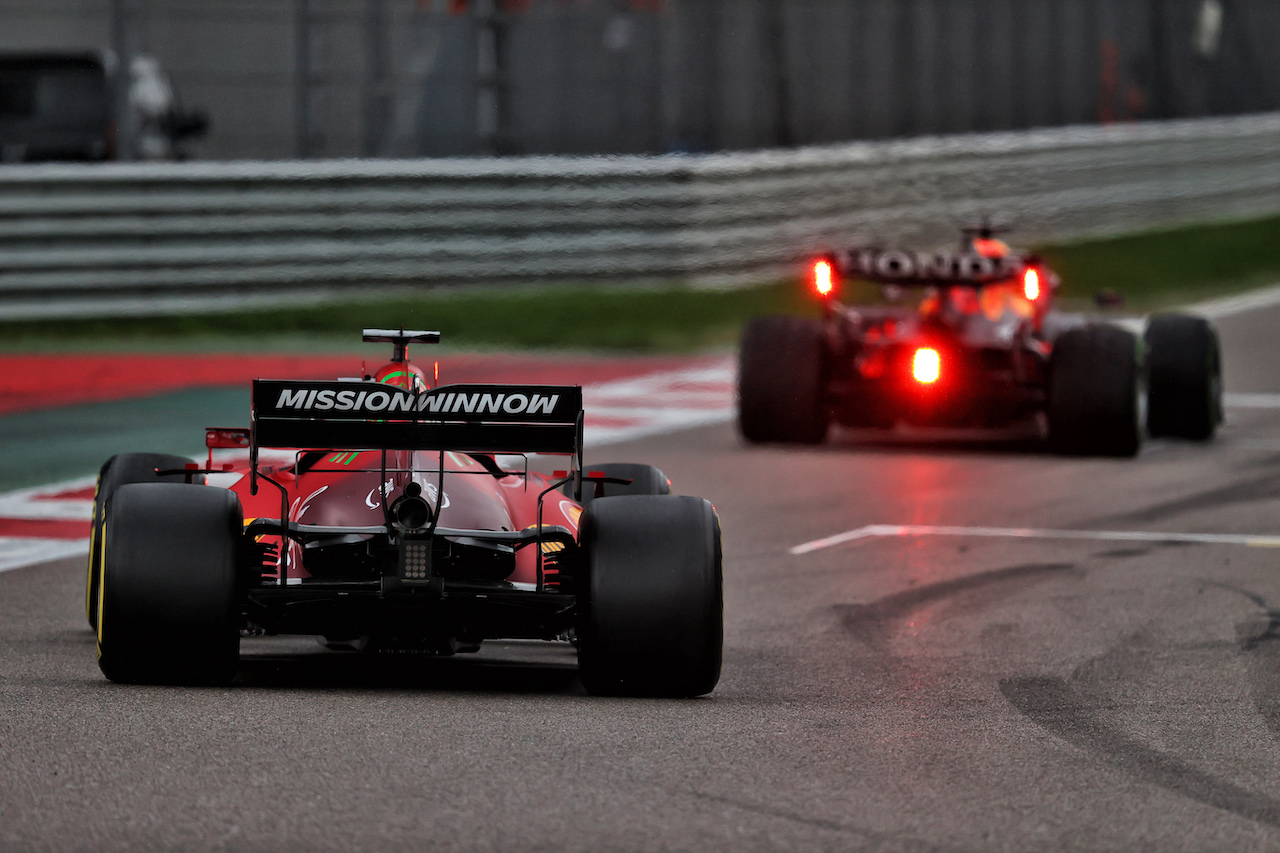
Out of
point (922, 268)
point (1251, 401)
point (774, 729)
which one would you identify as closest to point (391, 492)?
point (774, 729)

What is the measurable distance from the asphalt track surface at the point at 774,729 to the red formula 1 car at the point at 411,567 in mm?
169

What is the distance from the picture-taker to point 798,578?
1001 cm

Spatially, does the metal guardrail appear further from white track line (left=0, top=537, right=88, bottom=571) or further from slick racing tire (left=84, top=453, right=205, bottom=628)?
slick racing tire (left=84, top=453, right=205, bottom=628)

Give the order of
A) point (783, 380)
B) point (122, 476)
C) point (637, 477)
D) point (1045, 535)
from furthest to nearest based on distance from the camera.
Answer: point (783, 380) < point (1045, 535) < point (637, 477) < point (122, 476)

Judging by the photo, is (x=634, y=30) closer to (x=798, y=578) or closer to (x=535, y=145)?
(x=535, y=145)

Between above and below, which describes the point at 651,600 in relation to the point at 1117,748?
above

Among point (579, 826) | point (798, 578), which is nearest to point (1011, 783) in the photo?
point (579, 826)

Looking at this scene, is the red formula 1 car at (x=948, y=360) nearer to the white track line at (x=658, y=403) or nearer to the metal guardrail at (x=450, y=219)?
the white track line at (x=658, y=403)

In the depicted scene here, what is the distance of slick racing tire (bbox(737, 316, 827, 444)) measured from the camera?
14.7 meters

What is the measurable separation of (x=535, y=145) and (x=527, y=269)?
7.04ft

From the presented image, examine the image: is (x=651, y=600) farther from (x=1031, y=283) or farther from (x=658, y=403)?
(x=658, y=403)

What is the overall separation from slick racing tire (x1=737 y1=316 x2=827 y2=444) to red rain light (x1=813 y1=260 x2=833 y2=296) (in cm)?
53

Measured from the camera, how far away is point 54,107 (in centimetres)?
2291

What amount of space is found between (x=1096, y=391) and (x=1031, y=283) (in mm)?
779
